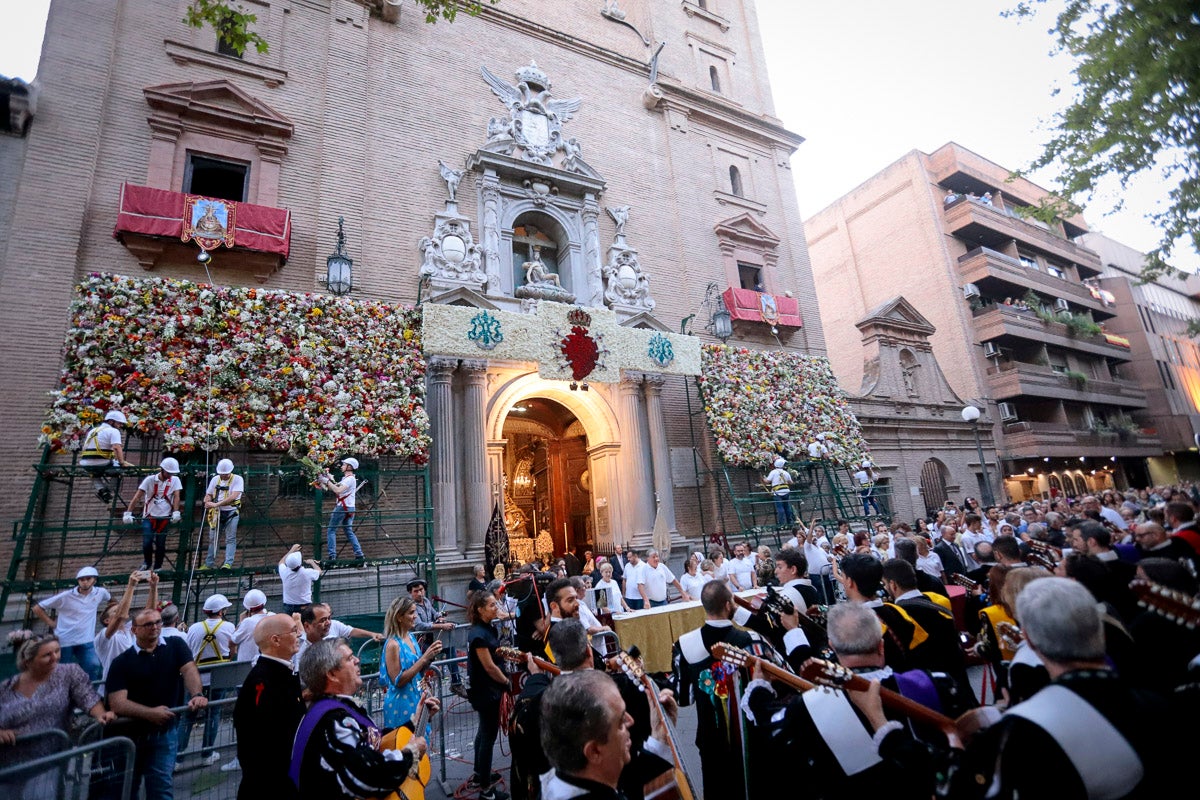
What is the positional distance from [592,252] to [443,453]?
7.31 m

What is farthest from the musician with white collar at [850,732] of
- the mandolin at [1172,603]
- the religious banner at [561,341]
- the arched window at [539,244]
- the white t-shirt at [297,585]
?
the arched window at [539,244]

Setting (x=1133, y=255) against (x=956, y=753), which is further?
(x=1133, y=255)

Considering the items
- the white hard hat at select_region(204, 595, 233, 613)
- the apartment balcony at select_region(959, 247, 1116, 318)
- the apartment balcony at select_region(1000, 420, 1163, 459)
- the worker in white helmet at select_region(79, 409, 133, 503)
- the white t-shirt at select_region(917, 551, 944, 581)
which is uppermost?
the apartment balcony at select_region(959, 247, 1116, 318)

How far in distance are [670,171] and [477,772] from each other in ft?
60.4

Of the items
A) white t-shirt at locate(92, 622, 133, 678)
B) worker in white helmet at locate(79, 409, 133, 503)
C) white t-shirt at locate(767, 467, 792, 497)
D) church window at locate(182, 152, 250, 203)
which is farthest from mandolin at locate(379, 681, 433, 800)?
church window at locate(182, 152, 250, 203)

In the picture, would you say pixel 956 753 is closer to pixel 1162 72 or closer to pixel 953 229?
pixel 1162 72

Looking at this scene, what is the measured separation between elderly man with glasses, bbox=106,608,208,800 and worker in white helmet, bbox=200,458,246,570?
16.0 feet

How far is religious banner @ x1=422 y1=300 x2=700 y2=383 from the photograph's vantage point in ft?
41.6

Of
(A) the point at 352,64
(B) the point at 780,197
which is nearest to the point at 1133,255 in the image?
(B) the point at 780,197

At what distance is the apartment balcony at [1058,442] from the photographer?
2688cm

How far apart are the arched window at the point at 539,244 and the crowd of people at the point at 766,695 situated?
11.8 metres

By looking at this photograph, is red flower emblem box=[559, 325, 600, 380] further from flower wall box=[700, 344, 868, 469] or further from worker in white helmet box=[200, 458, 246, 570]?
worker in white helmet box=[200, 458, 246, 570]

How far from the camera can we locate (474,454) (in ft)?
43.7

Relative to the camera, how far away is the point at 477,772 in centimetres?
511
